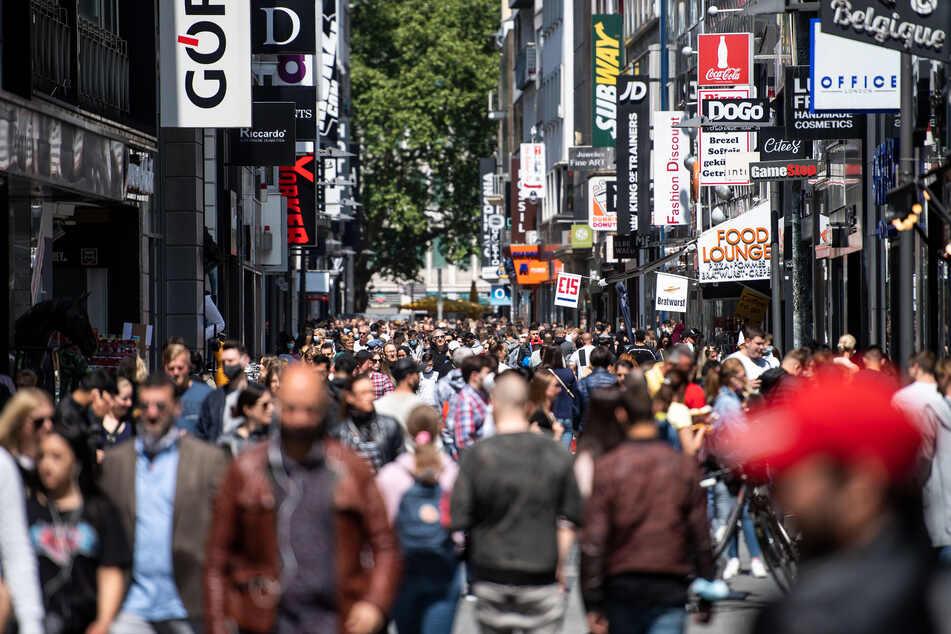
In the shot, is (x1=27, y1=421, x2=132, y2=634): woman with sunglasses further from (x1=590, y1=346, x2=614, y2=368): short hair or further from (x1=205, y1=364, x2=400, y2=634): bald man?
(x1=590, y1=346, x2=614, y2=368): short hair

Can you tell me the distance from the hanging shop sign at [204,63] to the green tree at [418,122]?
67.8 m

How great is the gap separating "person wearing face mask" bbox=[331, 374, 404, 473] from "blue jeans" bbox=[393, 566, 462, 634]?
205cm

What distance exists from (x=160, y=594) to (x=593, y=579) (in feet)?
5.40

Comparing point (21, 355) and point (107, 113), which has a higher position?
point (107, 113)

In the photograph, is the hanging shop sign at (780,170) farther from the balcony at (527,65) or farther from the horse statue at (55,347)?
the balcony at (527,65)

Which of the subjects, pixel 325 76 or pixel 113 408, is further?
pixel 325 76

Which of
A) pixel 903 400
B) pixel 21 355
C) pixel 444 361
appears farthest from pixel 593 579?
pixel 444 361

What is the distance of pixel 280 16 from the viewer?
36.3 meters

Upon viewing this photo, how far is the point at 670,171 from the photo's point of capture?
45.4 m

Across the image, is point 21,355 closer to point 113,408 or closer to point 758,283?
point 113,408

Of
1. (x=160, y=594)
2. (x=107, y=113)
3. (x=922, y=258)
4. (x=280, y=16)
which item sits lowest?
(x=160, y=594)

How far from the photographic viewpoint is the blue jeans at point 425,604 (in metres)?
7.74

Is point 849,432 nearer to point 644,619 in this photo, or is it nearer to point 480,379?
point 644,619

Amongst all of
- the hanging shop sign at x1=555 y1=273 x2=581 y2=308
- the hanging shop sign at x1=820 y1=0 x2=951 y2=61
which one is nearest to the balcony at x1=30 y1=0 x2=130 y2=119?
the hanging shop sign at x1=820 y1=0 x2=951 y2=61
